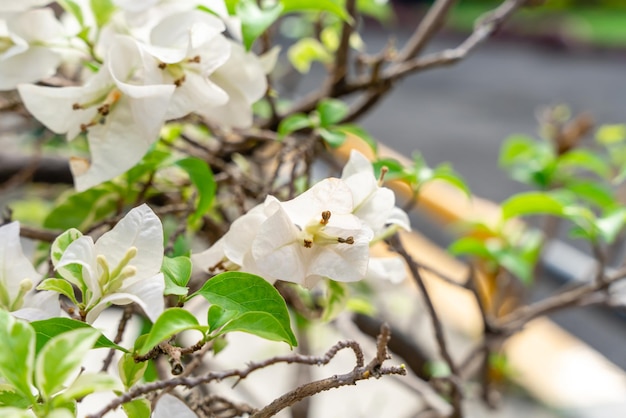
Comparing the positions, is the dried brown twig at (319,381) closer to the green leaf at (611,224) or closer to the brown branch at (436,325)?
the brown branch at (436,325)

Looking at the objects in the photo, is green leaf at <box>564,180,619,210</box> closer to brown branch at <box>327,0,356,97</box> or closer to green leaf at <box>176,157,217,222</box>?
brown branch at <box>327,0,356,97</box>

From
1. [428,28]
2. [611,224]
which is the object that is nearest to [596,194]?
[611,224]

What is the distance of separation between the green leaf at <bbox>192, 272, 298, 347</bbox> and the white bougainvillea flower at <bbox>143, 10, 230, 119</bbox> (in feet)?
0.32

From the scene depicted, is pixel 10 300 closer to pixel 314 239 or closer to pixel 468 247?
pixel 314 239

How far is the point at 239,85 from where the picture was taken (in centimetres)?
37

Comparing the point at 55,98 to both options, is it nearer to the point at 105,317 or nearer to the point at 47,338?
the point at 47,338

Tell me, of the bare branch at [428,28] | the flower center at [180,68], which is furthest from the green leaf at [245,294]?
the bare branch at [428,28]

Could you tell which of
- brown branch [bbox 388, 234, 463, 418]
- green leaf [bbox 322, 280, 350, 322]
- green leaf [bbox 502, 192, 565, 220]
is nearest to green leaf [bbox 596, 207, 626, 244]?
green leaf [bbox 502, 192, 565, 220]

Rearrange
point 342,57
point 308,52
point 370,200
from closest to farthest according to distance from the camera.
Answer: point 370,200
point 342,57
point 308,52

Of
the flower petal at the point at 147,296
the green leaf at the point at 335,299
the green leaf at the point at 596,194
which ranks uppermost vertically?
the flower petal at the point at 147,296

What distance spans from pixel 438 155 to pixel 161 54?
10.7ft

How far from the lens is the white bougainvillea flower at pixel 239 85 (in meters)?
0.36

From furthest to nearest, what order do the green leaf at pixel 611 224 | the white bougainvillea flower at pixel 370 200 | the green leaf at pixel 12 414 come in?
the green leaf at pixel 611 224
the white bougainvillea flower at pixel 370 200
the green leaf at pixel 12 414

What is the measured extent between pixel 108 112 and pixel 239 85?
76 millimetres
